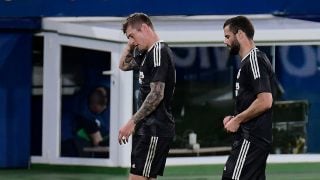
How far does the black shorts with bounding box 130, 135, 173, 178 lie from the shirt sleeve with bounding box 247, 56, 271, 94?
989mm

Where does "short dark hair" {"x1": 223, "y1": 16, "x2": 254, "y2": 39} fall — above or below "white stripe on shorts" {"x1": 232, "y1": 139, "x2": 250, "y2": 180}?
above

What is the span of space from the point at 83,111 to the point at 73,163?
2.13 ft

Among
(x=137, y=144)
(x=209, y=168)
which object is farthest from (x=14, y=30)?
(x=137, y=144)

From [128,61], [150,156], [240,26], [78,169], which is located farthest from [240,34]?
[78,169]

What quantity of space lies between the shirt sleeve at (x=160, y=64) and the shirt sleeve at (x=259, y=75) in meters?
0.76

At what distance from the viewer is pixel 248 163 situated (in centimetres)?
623

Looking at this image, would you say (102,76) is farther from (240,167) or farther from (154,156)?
(240,167)

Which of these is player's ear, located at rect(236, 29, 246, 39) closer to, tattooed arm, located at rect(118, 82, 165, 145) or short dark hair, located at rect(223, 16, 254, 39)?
short dark hair, located at rect(223, 16, 254, 39)

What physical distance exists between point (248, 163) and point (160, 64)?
1.04 meters

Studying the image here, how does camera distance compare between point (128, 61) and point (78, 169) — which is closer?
point (128, 61)

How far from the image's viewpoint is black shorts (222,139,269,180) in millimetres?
6227

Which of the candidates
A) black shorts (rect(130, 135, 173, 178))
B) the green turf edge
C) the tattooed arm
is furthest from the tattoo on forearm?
the green turf edge

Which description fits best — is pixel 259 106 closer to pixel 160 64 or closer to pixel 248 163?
pixel 248 163

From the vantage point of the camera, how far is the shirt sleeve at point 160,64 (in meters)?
6.68
